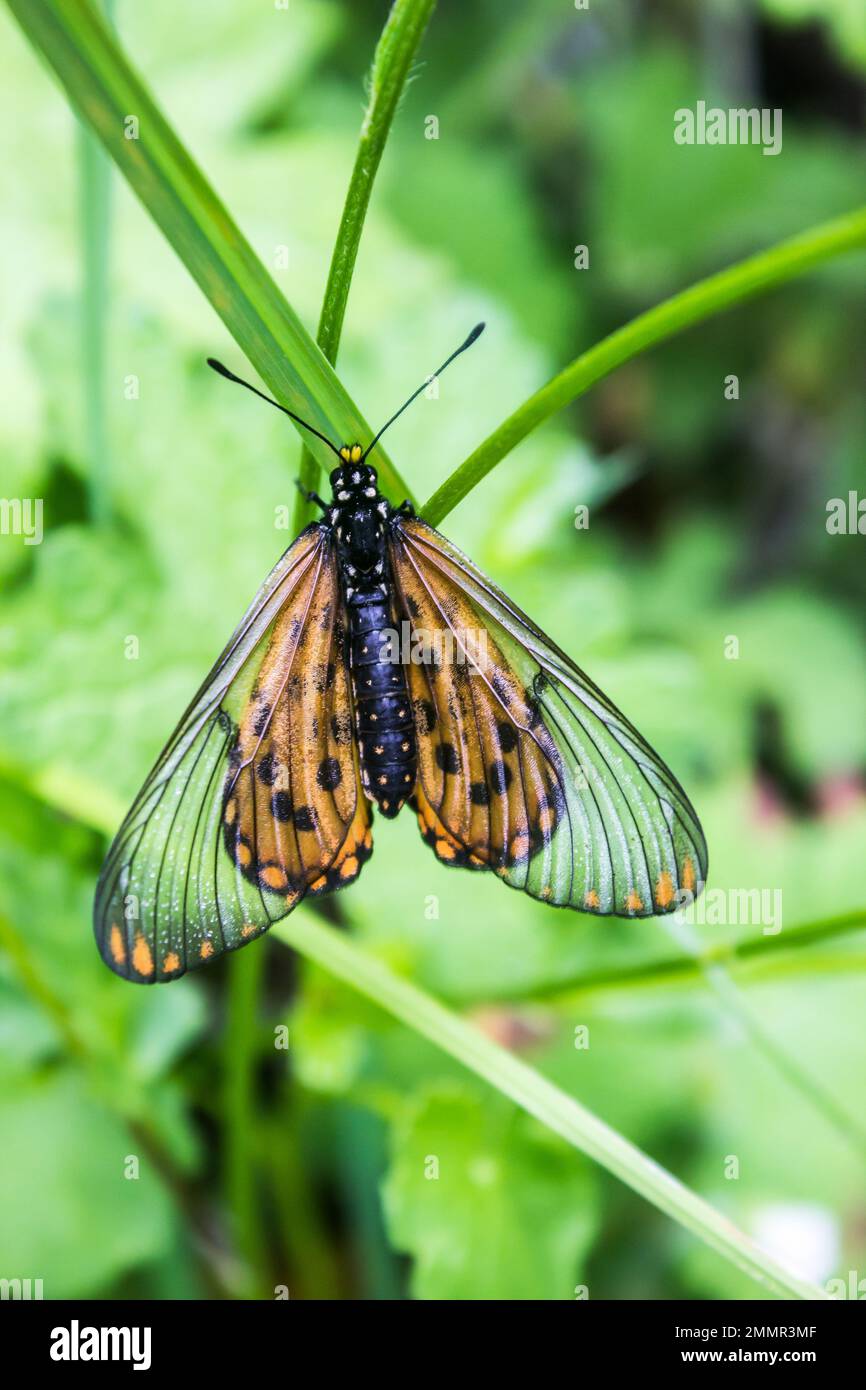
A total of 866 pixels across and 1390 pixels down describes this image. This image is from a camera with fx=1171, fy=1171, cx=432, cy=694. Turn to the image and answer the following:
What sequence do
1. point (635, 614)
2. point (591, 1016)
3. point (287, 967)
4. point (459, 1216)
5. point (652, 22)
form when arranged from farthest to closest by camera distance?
1. point (652, 22)
2. point (635, 614)
3. point (287, 967)
4. point (591, 1016)
5. point (459, 1216)

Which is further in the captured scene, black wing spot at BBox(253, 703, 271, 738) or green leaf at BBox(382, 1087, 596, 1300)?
green leaf at BBox(382, 1087, 596, 1300)

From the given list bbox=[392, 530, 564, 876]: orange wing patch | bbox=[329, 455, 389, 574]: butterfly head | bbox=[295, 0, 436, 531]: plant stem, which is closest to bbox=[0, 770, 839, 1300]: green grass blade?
bbox=[392, 530, 564, 876]: orange wing patch

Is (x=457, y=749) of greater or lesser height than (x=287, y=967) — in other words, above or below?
above

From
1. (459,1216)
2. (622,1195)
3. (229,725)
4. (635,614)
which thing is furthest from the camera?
(635,614)

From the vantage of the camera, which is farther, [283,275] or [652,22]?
[652,22]

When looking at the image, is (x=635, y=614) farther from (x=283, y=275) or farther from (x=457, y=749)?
(x=457, y=749)

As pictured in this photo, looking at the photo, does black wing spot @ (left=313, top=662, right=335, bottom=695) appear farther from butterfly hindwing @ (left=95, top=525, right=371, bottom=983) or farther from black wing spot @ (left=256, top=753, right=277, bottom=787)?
black wing spot @ (left=256, top=753, right=277, bottom=787)

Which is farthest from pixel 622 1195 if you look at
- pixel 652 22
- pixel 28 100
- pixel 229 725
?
pixel 652 22
